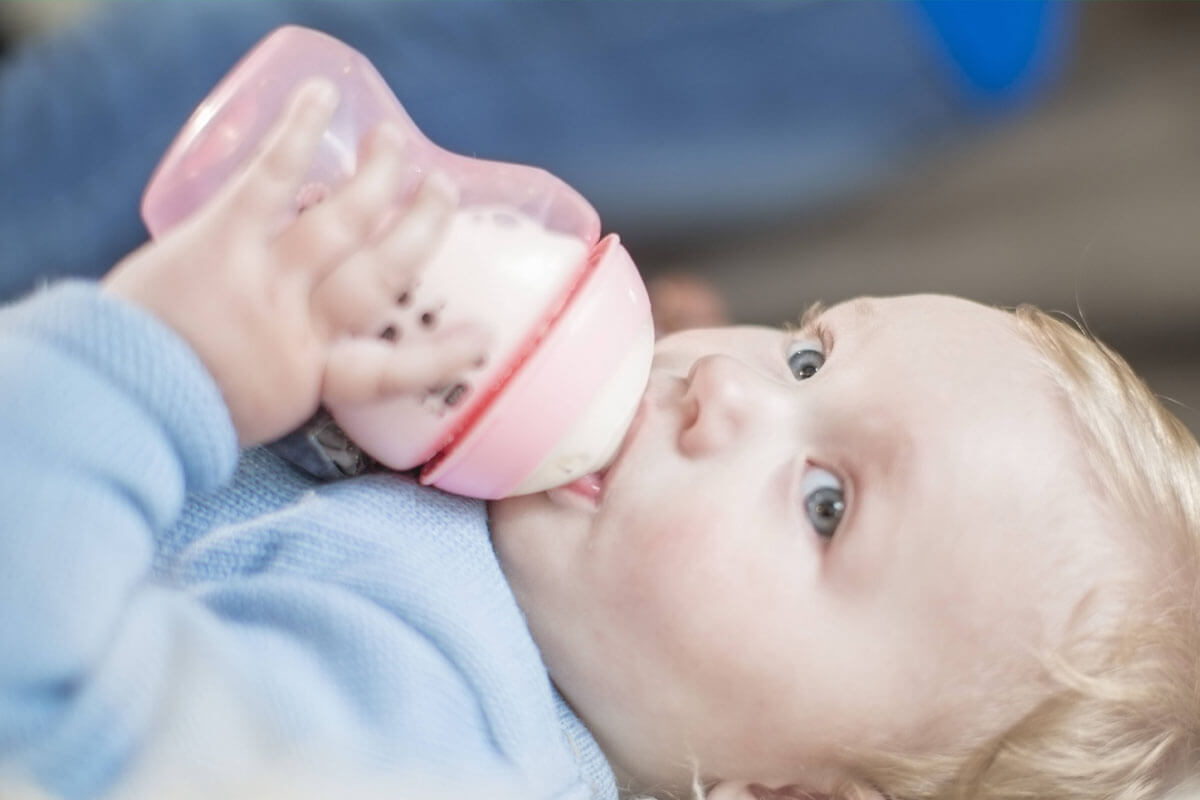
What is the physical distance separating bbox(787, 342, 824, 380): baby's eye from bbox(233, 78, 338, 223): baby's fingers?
37 cm

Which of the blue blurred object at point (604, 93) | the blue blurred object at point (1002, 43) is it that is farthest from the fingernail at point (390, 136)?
the blue blurred object at point (1002, 43)

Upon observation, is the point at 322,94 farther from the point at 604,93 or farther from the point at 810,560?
the point at 604,93

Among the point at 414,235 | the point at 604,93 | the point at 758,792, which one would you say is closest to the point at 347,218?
the point at 414,235

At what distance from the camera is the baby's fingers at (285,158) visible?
583 mm

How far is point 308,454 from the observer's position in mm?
763

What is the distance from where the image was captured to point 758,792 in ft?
2.50

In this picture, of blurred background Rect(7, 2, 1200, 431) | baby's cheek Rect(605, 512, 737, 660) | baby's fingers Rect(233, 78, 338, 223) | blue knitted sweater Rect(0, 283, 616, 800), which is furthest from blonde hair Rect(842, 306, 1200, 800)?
blurred background Rect(7, 2, 1200, 431)

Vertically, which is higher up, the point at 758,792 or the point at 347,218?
the point at 347,218

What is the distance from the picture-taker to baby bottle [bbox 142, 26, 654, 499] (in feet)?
2.06

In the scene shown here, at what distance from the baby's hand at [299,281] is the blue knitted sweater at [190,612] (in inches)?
0.8

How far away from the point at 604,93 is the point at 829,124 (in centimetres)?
35

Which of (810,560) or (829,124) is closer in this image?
(810,560)

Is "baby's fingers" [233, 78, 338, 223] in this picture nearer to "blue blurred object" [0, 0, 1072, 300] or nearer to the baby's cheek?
the baby's cheek

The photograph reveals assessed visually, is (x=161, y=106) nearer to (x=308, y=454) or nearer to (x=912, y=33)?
(x=308, y=454)
